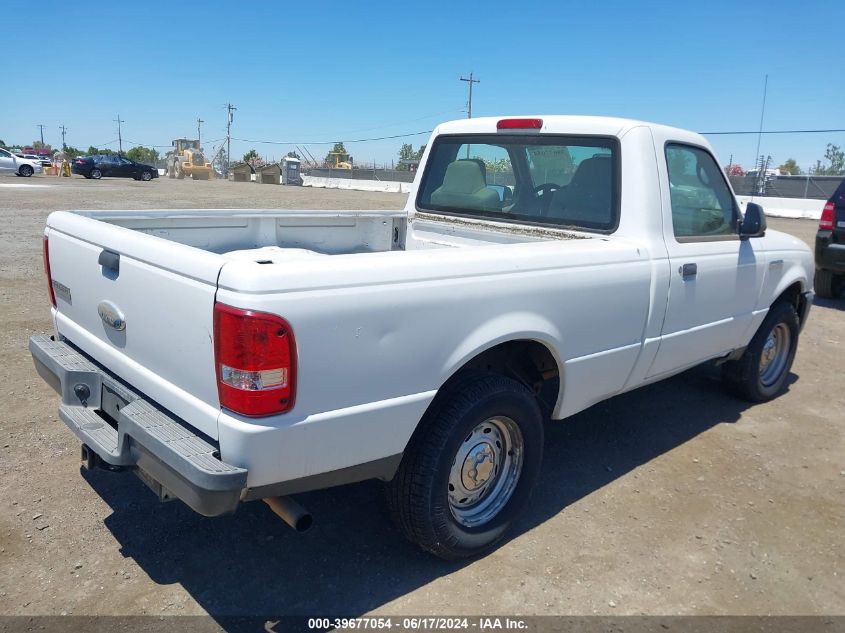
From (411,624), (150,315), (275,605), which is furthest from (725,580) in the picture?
(150,315)

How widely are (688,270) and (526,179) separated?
118 cm

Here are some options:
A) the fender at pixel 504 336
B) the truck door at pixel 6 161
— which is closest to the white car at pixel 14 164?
the truck door at pixel 6 161

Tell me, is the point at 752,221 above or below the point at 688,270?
above

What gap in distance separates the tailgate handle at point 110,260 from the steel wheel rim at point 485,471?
1.63 meters

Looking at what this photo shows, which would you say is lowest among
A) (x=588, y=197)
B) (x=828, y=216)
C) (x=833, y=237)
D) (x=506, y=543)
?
(x=506, y=543)

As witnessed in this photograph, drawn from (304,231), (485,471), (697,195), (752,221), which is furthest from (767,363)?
(304,231)

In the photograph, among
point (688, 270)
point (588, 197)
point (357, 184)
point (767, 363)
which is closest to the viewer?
point (688, 270)

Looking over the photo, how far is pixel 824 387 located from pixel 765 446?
5.81 ft

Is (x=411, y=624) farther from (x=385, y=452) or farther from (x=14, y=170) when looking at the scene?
(x=14, y=170)

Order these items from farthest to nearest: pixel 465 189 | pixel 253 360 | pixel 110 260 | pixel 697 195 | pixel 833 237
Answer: pixel 833 237
pixel 465 189
pixel 697 195
pixel 110 260
pixel 253 360

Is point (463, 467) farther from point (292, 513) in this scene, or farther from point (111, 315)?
point (111, 315)

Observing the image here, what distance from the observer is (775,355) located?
5.56 meters

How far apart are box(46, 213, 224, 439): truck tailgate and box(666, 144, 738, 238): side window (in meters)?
2.76

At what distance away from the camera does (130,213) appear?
12.2 feet
